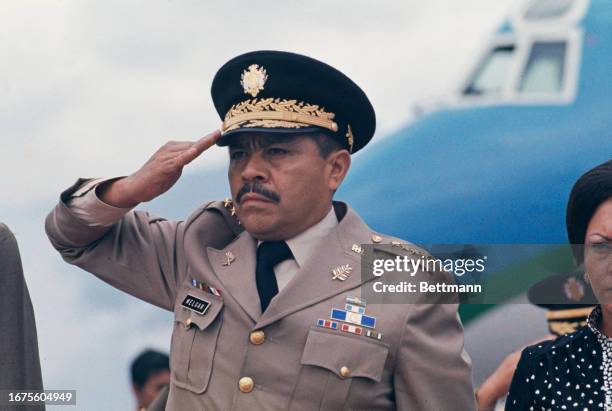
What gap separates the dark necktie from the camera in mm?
3486

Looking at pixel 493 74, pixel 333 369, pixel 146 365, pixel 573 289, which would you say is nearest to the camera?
pixel 333 369

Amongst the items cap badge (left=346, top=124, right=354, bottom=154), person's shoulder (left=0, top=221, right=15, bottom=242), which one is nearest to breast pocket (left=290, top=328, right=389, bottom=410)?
cap badge (left=346, top=124, right=354, bottom=154)

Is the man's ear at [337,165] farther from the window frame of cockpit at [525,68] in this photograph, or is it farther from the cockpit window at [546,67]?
the cockpit window at [546,67]

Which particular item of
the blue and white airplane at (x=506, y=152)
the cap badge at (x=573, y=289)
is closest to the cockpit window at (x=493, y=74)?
the blue and white airplane at (x=506, y=152)

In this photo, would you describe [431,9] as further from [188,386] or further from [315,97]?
[188,386]

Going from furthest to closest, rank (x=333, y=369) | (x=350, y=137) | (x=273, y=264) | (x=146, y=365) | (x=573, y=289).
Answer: (x=146, y=365), (x=573, y=289), (x=350, y=137), (x=273, y=264), (x=333, y=369)

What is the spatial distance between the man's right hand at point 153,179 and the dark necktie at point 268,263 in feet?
1.15

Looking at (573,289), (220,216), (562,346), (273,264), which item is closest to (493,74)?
(573,289)

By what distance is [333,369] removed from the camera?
333 cm

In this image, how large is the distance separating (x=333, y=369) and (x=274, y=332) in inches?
8.3

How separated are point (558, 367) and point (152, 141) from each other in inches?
84.5

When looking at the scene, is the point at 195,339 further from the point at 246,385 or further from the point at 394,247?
the point at 394,247

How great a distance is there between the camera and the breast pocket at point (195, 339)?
11.2 feet

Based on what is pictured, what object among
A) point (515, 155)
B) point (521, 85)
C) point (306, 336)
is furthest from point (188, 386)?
point (521, 85)
